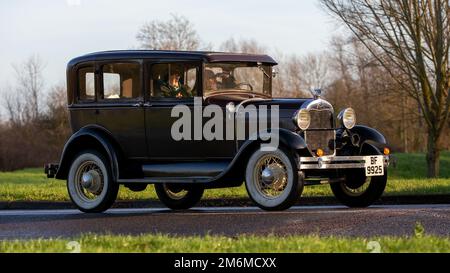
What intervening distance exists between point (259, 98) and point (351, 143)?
1434 mm

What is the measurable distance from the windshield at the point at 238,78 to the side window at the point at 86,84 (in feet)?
6.30

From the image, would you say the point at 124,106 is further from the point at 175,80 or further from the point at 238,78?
the point at 238,78

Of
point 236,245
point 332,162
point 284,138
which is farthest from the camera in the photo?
point 332,162

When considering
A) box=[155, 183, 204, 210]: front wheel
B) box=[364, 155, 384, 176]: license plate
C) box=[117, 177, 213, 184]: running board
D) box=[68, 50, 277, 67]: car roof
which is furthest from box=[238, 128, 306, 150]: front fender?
box=[155, 183, 204, 210]: front wheel

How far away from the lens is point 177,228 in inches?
381

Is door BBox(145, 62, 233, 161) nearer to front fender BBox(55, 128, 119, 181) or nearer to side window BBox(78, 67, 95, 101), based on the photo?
Result: front fender BBox(55, 128, 119, 181)

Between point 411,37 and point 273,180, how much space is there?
56.3 feet

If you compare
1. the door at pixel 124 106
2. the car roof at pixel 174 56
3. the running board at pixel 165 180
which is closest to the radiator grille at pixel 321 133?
the running board at pixel 165 180

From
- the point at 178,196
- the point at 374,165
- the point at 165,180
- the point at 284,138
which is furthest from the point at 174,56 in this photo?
the point at 374,165

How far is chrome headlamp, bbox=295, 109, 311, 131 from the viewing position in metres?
11.4

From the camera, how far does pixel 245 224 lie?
31.9ft
